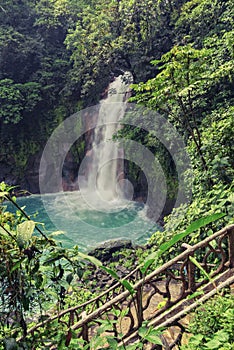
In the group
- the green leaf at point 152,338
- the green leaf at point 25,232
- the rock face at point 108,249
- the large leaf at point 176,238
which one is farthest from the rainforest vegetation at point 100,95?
the rock face at point 108,249

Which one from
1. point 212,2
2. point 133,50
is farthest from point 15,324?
point 133,50

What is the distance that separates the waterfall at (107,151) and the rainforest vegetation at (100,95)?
2.49ft

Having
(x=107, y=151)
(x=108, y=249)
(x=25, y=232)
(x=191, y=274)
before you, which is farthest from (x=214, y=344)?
(x=107, y=151)

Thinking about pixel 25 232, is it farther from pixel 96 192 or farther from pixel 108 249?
pixel 96 192

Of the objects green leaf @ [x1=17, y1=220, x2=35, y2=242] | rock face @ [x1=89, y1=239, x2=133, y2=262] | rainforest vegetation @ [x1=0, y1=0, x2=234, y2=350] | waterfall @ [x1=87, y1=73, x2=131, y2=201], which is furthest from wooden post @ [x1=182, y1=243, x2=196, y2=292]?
waterfall @ [x1=87, y1=73, x2=131, y2=201]

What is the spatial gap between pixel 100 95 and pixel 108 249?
8.16 m

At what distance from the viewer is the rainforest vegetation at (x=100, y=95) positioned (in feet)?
4.24

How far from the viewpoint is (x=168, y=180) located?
8.41 metres

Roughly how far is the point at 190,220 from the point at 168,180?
462 cm

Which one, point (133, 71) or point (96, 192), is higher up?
point (133, 71)

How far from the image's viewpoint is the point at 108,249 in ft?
21.3

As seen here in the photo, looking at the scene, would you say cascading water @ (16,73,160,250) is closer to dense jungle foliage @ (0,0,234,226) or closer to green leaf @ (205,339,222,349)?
dense jungle foliage @ (0,0,234,226)

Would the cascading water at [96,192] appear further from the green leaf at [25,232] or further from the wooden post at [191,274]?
the green leaf at [25,232]

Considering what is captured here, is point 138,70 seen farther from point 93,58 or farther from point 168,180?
point 168,180
